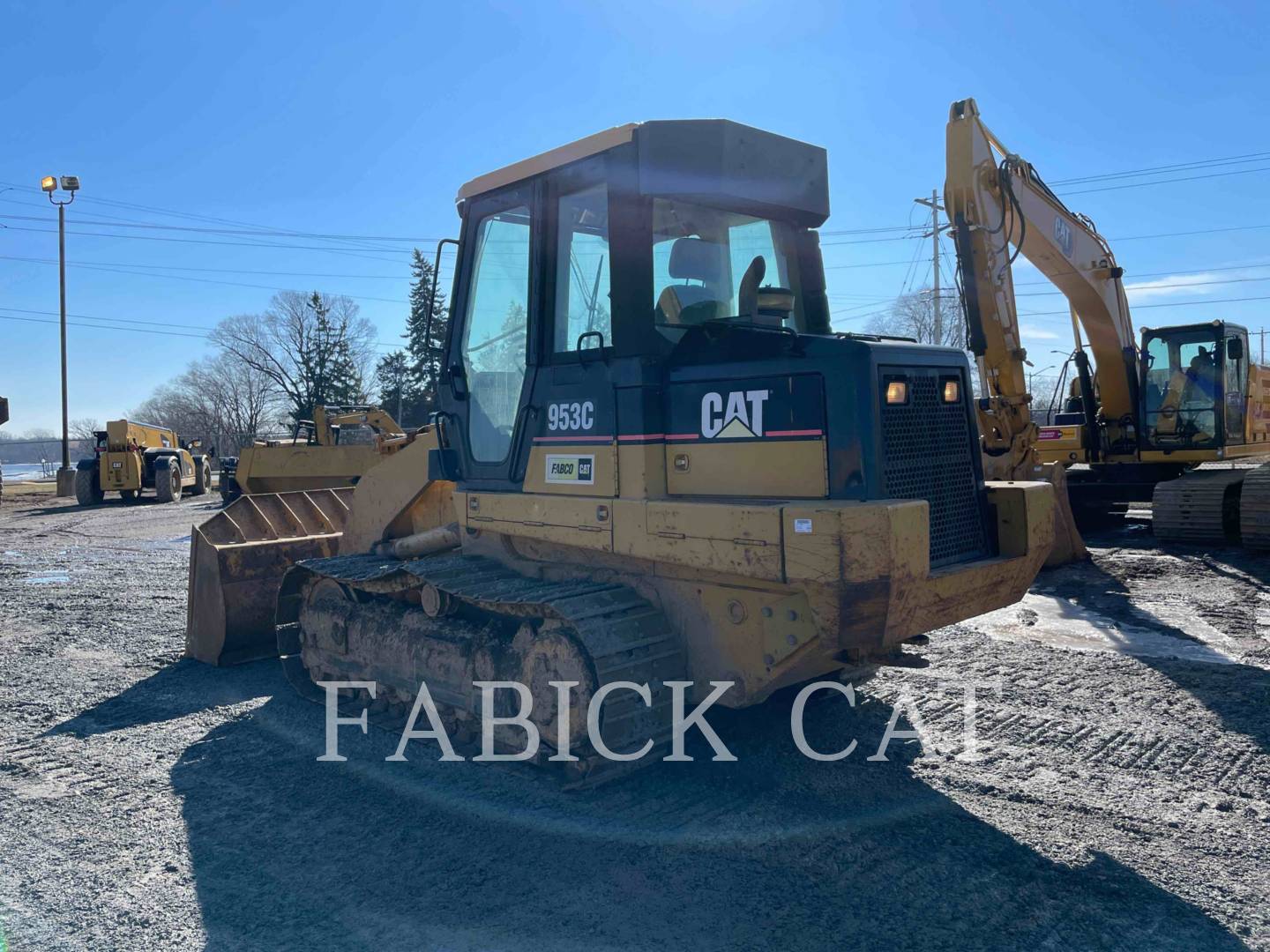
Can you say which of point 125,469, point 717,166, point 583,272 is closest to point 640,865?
point 583,272

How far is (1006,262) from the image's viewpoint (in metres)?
10.6

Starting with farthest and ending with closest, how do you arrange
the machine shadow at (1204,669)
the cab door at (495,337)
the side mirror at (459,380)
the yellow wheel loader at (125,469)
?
the yellow wheel loader at (125,469) < the side mirror at (459,380) < the machine shadow at (1204,669) < the cab door at (495,337)

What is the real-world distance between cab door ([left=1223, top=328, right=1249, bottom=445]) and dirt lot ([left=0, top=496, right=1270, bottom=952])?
26.6 feet

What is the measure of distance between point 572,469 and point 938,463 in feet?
5.77

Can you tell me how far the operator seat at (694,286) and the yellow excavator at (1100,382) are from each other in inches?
220

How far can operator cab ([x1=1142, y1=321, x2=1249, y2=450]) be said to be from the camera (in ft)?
44.0

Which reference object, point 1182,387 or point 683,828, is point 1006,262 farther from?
point 683,828

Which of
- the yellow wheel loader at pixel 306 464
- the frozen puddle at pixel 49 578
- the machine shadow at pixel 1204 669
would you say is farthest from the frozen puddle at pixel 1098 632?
the frozen puddle at pixel 49 578

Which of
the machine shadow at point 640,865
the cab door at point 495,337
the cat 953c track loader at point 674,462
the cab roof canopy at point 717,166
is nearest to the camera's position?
the machine shadow at point 640,865

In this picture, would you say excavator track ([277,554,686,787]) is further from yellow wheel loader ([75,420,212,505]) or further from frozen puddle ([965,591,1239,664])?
yellow wheel loader ([75,420,212,505])

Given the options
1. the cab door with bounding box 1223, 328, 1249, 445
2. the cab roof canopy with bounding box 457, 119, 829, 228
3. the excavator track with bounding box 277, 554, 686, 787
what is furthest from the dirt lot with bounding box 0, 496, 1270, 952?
the cab door with bounding box 1223, 328, 1249, 445

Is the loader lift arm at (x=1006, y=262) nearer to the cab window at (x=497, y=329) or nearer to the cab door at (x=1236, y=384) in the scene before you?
the cab door at (x=1236, y=384)

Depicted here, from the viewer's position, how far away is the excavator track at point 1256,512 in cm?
1140

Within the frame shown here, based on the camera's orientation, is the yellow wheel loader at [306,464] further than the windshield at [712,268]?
Yes
